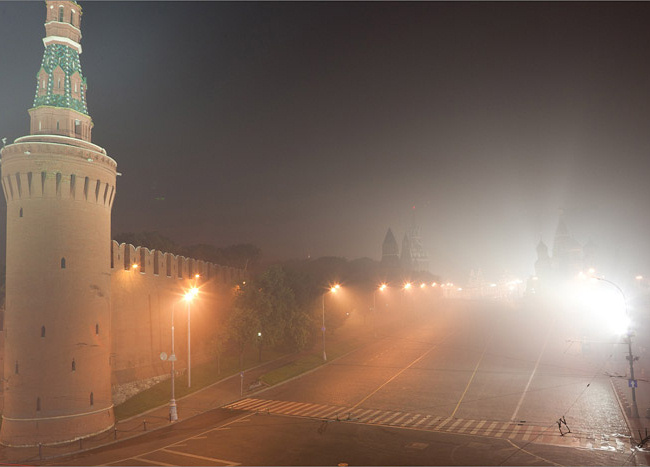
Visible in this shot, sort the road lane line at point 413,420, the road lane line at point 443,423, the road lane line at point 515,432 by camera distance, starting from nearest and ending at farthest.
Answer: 1. the road lane line at point 515,432
2. the road lane line at point 443,423
3. the road lane line at point 413,420

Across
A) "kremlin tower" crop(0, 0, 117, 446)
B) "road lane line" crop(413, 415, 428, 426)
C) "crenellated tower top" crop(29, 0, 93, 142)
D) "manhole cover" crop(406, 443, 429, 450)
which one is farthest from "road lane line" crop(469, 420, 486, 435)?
"crenellated tower top" crop(29, 0, 93, 142)

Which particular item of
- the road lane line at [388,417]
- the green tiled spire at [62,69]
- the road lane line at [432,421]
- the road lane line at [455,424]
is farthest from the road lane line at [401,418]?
the green tiled spire at [62,69]

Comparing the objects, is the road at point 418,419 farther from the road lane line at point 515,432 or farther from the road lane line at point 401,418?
the road lane line at point 401,418

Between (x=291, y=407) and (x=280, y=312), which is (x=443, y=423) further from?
(x=280, y=312)

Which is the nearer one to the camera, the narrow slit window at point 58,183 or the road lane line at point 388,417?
the road lane line at point 388,417

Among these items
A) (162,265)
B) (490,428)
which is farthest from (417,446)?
(162,265)

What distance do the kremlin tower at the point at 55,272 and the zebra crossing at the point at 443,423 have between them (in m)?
12.3

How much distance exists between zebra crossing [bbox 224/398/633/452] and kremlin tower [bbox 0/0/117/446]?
12309mm

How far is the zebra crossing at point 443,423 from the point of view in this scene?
31.2 m

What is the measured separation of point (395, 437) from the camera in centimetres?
3259

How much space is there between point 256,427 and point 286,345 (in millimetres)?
32722

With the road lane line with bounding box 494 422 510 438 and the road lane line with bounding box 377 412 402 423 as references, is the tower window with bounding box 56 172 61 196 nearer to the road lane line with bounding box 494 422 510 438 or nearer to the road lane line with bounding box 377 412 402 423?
the road lane line with bounding box 377 412 402 423

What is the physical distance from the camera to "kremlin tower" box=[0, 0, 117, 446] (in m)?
37.0

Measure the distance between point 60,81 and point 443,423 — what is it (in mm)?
39874
